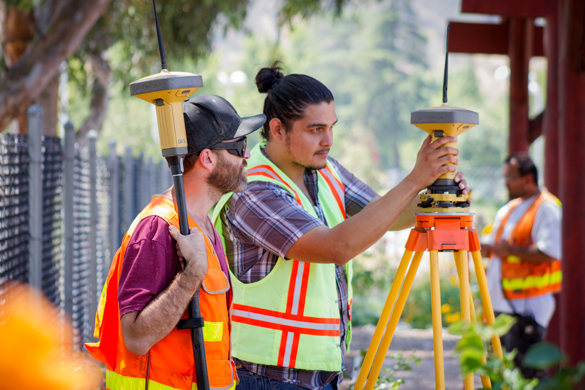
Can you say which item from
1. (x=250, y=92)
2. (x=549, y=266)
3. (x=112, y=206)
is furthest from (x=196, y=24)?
Answer: (x=250, y=92)

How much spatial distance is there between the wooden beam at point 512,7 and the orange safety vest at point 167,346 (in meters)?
3.46

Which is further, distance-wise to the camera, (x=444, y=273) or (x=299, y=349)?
(x=444, y=273)

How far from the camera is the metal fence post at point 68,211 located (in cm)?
408

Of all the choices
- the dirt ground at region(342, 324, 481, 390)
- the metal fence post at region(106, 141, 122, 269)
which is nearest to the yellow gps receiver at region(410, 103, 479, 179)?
the dirt ground at region(342, 324, 481, 390)

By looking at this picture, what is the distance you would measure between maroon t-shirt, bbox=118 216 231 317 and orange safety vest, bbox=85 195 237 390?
0.17ft

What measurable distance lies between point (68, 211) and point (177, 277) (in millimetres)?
2804

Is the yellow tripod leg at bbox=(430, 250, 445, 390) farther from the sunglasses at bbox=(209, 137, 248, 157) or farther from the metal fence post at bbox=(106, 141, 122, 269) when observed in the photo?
the metal fence post at bbox=(106, 141, 122, 269)

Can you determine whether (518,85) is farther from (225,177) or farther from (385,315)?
(225,177)

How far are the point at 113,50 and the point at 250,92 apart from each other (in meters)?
20.7

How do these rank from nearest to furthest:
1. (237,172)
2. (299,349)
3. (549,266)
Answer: (237,172) < (299,349) < (549,266)

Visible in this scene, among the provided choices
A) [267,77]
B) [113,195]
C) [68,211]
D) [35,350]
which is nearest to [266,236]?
[267,77]

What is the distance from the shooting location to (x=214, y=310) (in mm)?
1664

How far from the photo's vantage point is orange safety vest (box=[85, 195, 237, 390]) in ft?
5.17

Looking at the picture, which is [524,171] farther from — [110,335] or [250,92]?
[250,92]
